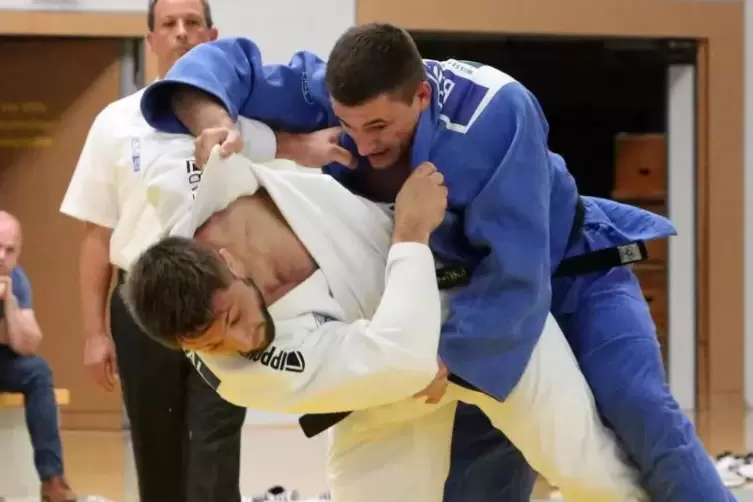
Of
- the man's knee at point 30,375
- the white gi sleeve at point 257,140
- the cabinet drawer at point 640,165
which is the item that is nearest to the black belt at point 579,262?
the white gi sleeve at point 257,140

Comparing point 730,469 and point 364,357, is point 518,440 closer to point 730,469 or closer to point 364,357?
point 364,357

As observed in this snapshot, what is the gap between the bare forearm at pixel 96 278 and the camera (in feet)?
8.22

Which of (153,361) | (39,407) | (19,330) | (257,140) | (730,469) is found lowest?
(730,469)

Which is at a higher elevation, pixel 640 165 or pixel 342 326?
pixel 342 326

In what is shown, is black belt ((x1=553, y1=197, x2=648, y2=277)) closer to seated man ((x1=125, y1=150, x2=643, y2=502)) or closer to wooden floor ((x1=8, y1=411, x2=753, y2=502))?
seated man ((x1=125, y1=150, x2=643, y2=502))

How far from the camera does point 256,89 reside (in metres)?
1.73

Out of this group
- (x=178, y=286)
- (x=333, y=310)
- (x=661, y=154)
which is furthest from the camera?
(x=661, y=154)

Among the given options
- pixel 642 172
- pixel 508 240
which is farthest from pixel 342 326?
pixel 642 172

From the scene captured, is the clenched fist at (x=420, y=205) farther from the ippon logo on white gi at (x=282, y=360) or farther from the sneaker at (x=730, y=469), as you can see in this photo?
the sneaker at (x=730, y=469)

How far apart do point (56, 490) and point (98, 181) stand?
1.36 metres

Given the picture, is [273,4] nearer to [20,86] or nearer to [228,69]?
[20,86]

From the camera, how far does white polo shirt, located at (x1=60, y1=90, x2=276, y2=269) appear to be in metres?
2.14

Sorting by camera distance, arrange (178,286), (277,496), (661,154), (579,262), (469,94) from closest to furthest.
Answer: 1. (178,286)
2. (469,94)
3. (579,262)
4. (277,496)
5. (661,154)

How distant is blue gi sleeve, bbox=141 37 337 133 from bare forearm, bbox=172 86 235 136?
0.02 metres
